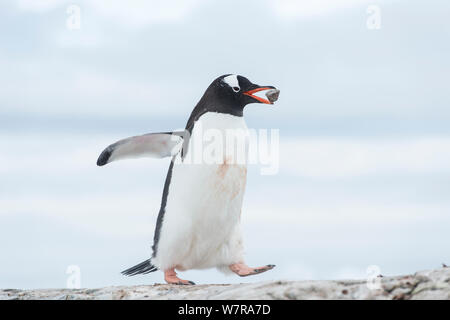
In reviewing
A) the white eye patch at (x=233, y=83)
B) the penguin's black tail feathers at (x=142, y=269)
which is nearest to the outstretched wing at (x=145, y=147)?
the white eye patch at (x=233, y=83)

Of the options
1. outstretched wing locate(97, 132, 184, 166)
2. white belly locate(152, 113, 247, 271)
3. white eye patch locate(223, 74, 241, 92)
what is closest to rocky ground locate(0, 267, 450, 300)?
white belly locate(152, 113, 247, 271)

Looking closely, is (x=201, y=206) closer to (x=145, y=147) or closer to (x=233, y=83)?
(x=145, y=147)

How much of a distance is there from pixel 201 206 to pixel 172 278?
0.68 metres

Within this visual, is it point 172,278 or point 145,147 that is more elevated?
point 145,147

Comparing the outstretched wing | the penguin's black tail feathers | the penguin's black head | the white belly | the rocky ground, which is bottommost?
the rocky ground

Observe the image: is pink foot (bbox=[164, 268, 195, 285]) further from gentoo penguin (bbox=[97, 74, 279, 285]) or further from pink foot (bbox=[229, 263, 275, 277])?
pink foot (bbox=[229, 263, 275, 277])

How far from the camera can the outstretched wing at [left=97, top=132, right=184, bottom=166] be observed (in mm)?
5066

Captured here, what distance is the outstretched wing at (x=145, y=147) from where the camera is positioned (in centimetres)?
507

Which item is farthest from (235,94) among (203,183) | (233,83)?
(203,183)

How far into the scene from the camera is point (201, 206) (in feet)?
15.9
